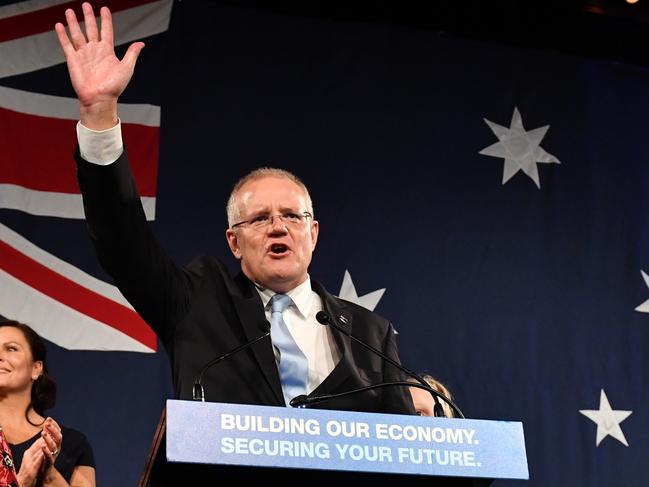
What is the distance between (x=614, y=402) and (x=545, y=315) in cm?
47

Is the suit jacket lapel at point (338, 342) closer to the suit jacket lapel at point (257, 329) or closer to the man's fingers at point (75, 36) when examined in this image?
the suit jacket lapel at point (257, 329)

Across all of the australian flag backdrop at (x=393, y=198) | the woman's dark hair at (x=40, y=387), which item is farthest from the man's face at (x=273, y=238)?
the australian flag backdrop at (x=393, y=198)

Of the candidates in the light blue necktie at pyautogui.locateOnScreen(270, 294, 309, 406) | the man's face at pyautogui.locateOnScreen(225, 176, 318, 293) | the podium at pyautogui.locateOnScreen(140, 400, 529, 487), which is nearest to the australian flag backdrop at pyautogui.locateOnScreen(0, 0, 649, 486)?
the man's face at pyautogui.locateOnScreen(225, 176, 318, 293)

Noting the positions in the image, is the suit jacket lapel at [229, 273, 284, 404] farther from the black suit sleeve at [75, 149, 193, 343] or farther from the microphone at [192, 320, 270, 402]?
the black suit sleeve at [75, 149, 193, 343]

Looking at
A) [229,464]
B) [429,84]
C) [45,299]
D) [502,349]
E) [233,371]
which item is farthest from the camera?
[429,84]

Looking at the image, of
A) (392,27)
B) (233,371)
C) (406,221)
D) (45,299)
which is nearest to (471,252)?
(406,221)

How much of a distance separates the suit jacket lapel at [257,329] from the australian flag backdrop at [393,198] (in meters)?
1.97

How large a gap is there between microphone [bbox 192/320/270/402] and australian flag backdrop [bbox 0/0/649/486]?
2043mm

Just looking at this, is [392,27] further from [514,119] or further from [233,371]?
[233,371]

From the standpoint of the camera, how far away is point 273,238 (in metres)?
2.21

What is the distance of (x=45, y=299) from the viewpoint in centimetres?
393

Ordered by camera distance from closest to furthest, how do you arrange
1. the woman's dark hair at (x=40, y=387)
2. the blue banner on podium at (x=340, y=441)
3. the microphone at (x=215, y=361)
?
the blue banner on podium at (x=340, y=441), the microphone at (x=215, y=361), the woman's dark hair at (x=40, y=387)

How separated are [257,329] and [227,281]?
0.19 meters

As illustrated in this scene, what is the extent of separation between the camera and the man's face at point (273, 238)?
2.19 metres
